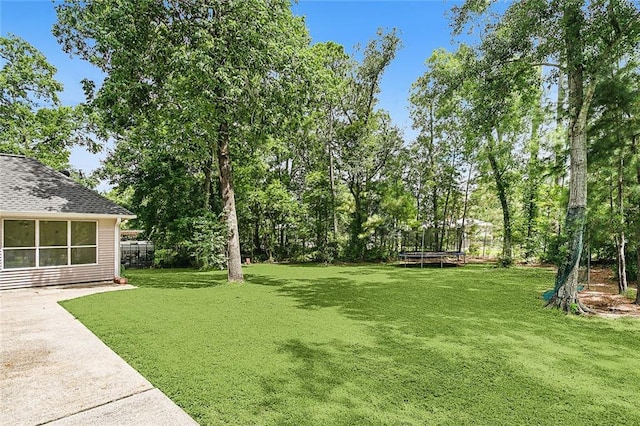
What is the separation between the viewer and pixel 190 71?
794cm

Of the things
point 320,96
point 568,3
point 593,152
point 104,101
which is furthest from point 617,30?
point 104,101

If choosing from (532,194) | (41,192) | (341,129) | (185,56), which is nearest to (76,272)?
(41,192)

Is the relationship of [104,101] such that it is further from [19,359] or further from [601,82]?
[601,82]

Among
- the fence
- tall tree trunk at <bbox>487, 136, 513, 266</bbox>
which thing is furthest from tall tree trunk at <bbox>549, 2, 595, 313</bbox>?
the fence

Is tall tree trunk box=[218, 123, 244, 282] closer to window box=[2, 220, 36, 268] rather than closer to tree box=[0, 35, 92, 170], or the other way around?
window box=[2, 220, 36, 268]

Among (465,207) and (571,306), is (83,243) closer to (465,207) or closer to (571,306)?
(571,306)

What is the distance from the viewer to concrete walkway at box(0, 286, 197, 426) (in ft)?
9.04

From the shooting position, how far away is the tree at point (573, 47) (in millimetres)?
5977

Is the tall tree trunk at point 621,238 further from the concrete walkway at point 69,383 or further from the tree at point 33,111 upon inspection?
the tree at point 33,111

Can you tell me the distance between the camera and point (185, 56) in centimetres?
766

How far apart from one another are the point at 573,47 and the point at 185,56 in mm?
7949

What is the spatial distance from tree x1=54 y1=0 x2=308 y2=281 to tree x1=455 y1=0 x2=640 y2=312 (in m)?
4.63

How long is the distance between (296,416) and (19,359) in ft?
12.1

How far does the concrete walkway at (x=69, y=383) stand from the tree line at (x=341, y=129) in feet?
18.3
